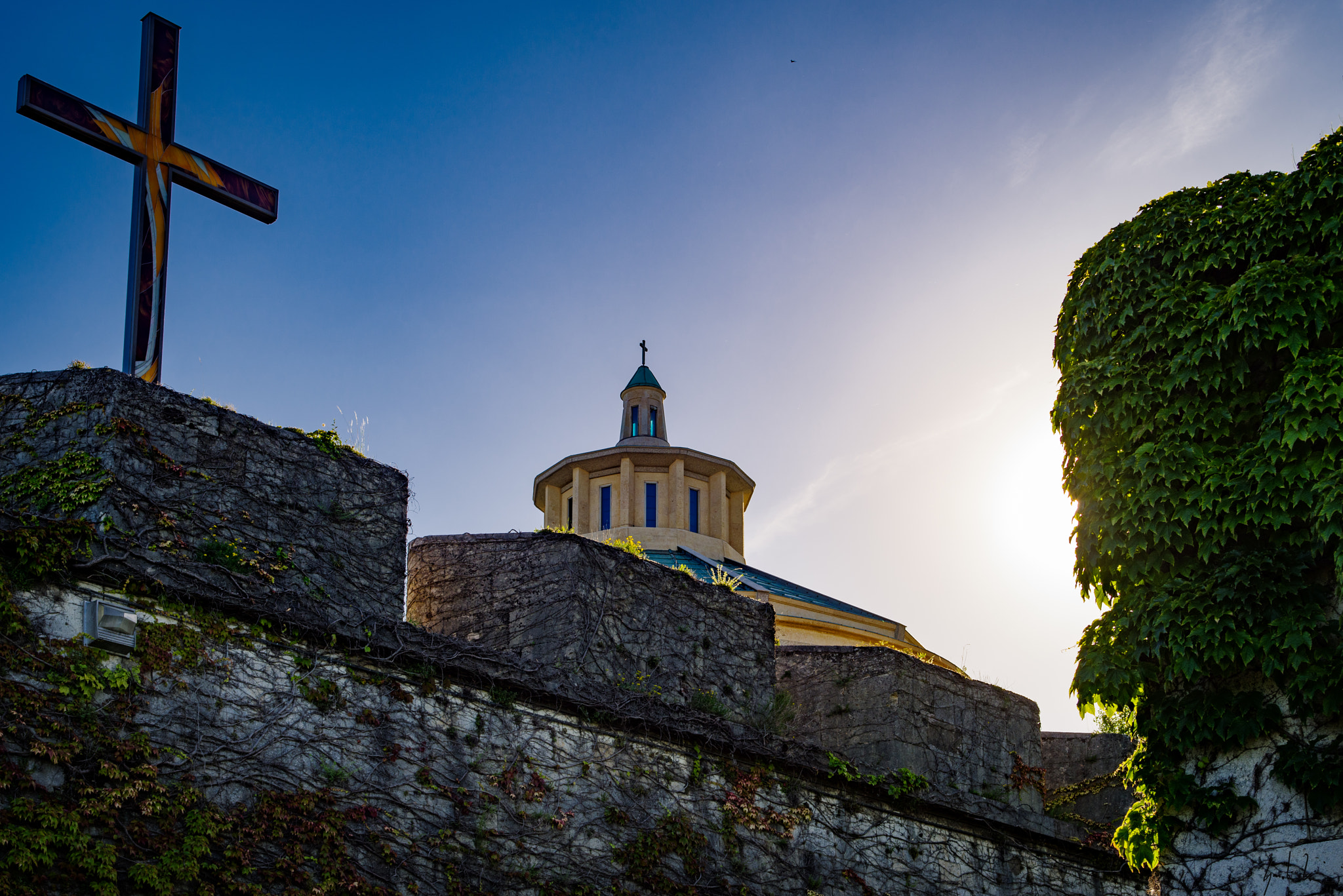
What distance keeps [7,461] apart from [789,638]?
19.2 m

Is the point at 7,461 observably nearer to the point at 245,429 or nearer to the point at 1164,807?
the point at 245,429

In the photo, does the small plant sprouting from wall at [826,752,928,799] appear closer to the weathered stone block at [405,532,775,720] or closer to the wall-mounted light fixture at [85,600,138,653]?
the weathered stone block at [405,532,775,720]

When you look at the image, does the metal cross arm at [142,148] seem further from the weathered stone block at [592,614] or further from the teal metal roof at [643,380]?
the teal metal roof at [643,380]

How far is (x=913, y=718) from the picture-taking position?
14250 millimetres

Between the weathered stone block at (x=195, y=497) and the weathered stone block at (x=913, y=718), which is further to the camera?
the weathered stone block at (x=913, y=718)

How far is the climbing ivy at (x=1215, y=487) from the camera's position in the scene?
11.1 metres

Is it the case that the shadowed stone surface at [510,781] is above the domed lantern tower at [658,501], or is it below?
below

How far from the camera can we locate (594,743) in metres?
10.2

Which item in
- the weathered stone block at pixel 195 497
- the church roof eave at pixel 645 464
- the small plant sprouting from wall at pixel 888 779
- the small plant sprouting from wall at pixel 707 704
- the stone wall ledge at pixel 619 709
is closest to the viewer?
the weathered stone block at pixel 195 497

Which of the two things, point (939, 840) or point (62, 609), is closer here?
point (62, 609)

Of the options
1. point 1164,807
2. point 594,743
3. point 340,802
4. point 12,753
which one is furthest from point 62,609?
point 1164,807

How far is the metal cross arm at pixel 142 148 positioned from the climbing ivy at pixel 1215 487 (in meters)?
7.92

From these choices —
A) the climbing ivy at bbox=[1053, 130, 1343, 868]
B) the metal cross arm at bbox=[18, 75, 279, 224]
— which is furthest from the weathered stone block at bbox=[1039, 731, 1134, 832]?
the metal cross arm at bbox=[18, 75, 279, 224]

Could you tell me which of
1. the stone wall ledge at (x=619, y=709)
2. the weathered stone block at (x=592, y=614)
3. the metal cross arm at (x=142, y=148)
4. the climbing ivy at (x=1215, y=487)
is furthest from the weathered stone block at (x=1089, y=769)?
the metal cross arm at (x=142, y=148)
